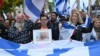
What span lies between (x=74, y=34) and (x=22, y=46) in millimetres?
1506

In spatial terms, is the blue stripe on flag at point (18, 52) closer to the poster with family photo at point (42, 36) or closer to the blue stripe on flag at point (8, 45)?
the blue stripe on flag at point (8, 45)

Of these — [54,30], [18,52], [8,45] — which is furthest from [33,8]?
[18,52]

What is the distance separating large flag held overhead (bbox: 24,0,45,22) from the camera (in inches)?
447

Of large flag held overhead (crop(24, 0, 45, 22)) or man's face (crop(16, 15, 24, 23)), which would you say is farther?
large flag held overhead (crop(24, 0, 45, 22))

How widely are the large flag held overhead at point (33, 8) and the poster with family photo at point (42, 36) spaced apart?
6.35 feet

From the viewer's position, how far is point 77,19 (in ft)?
34.5

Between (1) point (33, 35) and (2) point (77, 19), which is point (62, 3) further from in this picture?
(1) point (33, 35)

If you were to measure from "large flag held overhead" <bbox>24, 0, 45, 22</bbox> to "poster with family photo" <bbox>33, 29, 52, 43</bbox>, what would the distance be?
1936 mm

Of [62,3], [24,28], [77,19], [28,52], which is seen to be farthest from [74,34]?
[62,3]

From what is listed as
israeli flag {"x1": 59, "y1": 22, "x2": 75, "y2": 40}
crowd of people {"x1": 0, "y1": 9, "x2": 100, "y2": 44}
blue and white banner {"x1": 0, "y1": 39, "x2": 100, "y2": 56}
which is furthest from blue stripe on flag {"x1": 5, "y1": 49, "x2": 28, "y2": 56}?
israeli flag {"x1": 59, "y1": 22, "x2": 75, "y2": 40}

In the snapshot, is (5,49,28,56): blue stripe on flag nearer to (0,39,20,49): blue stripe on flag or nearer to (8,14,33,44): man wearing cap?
(0,39,20,49): blue stripe on flag

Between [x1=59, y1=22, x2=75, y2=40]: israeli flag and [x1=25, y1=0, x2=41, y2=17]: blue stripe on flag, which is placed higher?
[x1=25, y1=0, x2=41, y2=17]: blue stripe on flag

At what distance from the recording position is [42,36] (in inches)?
365

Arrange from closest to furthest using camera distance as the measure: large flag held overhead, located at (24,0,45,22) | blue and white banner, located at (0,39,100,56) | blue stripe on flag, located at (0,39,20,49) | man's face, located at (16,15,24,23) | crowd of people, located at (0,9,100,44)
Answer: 1. blue and white banner, located at (0,39,100,56)
2. blue stripe on flag, located at (0,39,20,49)
3. man's face, located at (16,15,24,23)
4. crowd of people, located at (0,9,100,44)
5. large flag held overhead, located at (24,0,45,22)
